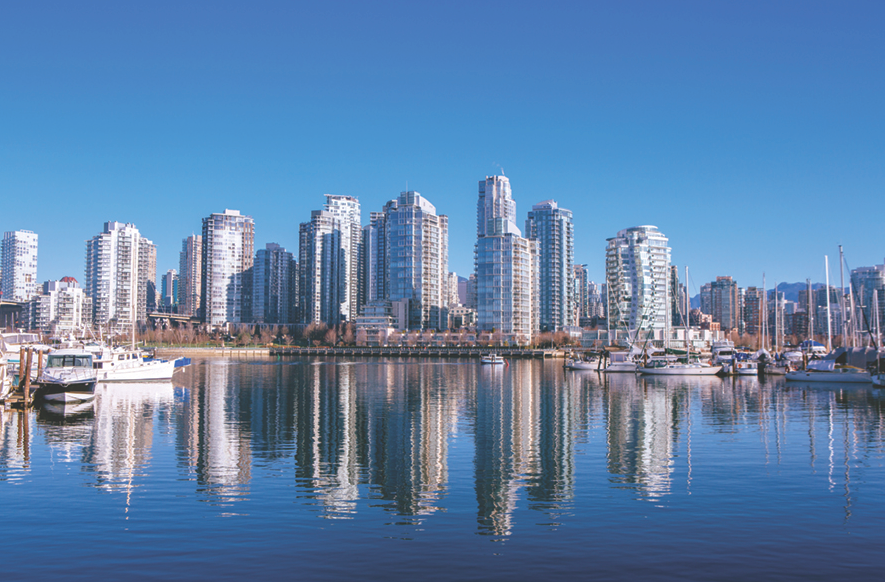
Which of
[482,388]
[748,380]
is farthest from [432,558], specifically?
[748,380]

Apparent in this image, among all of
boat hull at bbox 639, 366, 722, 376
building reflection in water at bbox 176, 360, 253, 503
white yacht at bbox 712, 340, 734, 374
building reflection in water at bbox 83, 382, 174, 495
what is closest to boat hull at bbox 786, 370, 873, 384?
boat hull at bbox 639, 366, 722, 376

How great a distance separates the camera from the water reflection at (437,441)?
3123cm

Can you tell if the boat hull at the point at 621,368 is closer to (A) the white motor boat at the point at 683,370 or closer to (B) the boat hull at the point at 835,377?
(A) the white motor boat at the point at 683,370

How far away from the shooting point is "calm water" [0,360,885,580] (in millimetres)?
21891

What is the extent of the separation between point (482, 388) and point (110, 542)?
7294 centimetres

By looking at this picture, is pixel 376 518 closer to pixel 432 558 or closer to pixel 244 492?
pixel 432 558

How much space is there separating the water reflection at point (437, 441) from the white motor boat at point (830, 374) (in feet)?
70.6

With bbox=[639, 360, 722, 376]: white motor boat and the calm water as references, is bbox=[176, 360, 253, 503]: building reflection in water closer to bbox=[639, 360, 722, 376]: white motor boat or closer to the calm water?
the calm water

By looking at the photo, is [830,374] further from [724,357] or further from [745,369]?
[724,357]

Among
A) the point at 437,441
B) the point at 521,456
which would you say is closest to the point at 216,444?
the point at 437,441

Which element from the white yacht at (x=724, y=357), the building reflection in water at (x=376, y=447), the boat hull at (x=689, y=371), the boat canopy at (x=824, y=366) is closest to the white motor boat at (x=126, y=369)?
the building reflection in water at (x=376, y=447)

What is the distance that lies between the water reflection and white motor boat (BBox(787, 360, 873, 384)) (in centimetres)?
2151

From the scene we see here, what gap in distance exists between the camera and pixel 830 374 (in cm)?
10594

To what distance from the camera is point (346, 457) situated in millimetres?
39969
